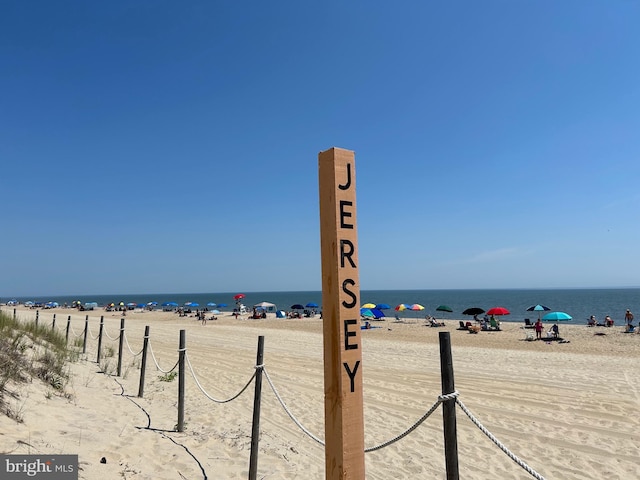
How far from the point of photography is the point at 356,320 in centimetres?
243

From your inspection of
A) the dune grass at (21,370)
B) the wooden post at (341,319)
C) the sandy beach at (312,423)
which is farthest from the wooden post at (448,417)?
the dune grass at (21,370)

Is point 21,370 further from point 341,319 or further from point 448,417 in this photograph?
point 448,417

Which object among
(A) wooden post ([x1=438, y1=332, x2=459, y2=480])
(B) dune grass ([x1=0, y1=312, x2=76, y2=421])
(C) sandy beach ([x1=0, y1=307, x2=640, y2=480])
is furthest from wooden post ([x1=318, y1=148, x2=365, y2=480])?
(B) dune grass ([x1=0, y1=312, x2=76, y2=421])

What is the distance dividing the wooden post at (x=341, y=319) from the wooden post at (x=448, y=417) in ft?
1.72

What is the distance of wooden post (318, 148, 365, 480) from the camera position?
232 cm

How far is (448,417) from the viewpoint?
246 centimetres

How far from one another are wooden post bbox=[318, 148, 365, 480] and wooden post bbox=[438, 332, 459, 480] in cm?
52

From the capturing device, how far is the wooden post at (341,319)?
91.4 inches

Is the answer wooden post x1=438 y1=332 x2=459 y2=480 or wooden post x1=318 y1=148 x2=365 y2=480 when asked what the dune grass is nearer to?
wooden post x1=318 y1=148 x2=365 y2=480

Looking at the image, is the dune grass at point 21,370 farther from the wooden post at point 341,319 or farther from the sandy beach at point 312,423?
the wooden post at point 341,319

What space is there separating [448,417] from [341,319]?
916 millimetres

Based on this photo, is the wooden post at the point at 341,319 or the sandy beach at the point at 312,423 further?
the sandy beach at the point at 312,423

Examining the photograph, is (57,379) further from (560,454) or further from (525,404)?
(525,404)

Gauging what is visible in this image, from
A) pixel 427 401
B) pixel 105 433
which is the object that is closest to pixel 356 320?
pixel 105 433
